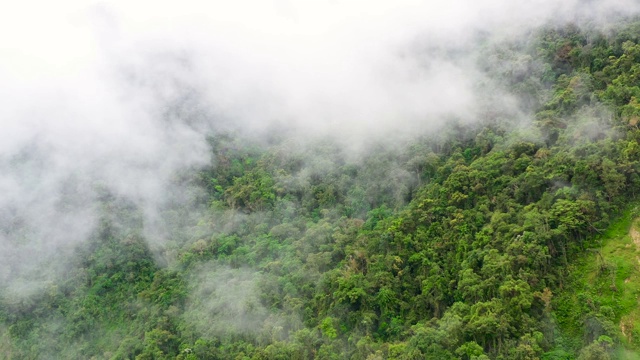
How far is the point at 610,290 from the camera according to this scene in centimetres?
3406

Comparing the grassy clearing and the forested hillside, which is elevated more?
the forested hillside

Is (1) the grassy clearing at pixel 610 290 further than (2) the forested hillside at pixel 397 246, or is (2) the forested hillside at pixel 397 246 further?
(2) the forested hillside at pixel 397 246

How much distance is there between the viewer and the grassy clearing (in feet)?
105

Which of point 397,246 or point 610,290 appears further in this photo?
point 397,246

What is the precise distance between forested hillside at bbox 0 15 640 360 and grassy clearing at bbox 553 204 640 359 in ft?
0.44

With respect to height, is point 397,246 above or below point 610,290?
above

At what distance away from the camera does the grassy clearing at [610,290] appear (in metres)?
32.0

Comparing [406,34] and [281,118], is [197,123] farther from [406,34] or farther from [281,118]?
[406,34]

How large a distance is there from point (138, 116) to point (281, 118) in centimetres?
2231

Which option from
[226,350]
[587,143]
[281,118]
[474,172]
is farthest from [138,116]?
[587,143]

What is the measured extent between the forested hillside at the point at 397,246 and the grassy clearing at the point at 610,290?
0.44 ft

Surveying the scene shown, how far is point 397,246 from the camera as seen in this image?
152 ft

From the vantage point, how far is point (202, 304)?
50.5 metres

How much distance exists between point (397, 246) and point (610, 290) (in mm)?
16670
